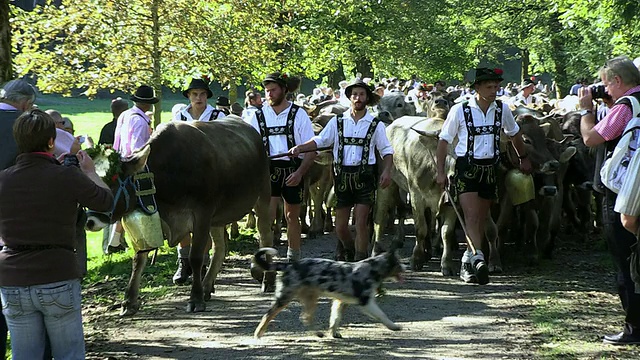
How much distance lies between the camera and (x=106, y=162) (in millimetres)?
7926

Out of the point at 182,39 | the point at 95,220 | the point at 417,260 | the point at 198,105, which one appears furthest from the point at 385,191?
the point at 182,39

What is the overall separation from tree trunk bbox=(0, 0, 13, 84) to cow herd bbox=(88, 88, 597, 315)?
1.46 m

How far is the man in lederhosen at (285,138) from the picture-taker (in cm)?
1012

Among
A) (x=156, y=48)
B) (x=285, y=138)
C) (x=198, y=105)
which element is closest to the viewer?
(x=285, y=138)

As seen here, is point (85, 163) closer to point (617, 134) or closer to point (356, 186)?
point (617, 134)

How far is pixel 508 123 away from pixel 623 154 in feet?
10.9

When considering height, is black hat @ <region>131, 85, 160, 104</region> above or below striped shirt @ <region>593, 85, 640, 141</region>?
above

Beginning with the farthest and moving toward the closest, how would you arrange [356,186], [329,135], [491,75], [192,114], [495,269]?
[192,114] < [495,269] < [329,135] < [356,186] < [491,75]

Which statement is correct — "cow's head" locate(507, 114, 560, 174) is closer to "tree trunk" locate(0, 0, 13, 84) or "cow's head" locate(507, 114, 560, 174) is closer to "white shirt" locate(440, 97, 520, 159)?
"white shirt" locate(440, 97, 520, 159)

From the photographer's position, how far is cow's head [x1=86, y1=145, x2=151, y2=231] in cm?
791

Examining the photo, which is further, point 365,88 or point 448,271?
point 448,271

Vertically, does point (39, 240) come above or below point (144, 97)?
below

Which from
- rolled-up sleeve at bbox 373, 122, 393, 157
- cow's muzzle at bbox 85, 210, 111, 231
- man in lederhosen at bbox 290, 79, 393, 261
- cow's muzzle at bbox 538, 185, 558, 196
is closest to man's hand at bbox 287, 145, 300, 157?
man in lederhosen at bbox 290, 79, 393, 261

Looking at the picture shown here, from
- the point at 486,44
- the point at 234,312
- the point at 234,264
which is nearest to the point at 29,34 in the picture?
the point at 234,264
